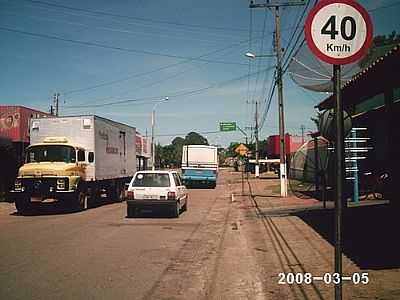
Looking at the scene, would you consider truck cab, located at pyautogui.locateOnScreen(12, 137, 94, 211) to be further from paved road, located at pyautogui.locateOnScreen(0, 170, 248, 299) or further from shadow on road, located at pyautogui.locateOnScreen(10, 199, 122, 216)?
paved road, located at pyautogui.locateOnScreen(0, 170, 248, 299)

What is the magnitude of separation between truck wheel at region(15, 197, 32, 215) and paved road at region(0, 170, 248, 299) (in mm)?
2343

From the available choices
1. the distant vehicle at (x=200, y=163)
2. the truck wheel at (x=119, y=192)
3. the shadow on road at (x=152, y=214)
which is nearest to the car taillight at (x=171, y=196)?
the shadow on road at (x=152, y=214)

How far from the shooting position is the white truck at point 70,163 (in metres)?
17.4

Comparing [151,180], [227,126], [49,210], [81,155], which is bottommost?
[49,210]

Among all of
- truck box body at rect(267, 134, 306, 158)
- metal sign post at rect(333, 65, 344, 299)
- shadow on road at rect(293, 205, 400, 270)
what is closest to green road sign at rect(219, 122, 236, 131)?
truck box body at rect(267, 134, 306, 158)

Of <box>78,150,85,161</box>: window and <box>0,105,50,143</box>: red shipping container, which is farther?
<box>0,105,50,143</box>: red shipping container

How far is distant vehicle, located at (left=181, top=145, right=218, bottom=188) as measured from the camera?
36.8m

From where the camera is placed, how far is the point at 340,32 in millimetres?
4129

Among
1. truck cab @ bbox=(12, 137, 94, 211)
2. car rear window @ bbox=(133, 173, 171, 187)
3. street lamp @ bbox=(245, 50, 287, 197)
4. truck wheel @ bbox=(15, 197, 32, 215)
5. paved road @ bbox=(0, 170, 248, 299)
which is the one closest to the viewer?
paved road @ bbox=(0, 170, 248, 299)

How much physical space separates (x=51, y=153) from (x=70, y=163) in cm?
103

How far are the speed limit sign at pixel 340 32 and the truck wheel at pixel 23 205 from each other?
51.4 ft

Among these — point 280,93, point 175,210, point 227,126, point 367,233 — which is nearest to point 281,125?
point 280,93

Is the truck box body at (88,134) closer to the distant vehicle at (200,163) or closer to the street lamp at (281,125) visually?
the street lamp at (281,125)

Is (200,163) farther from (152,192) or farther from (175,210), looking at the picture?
(152,192)
